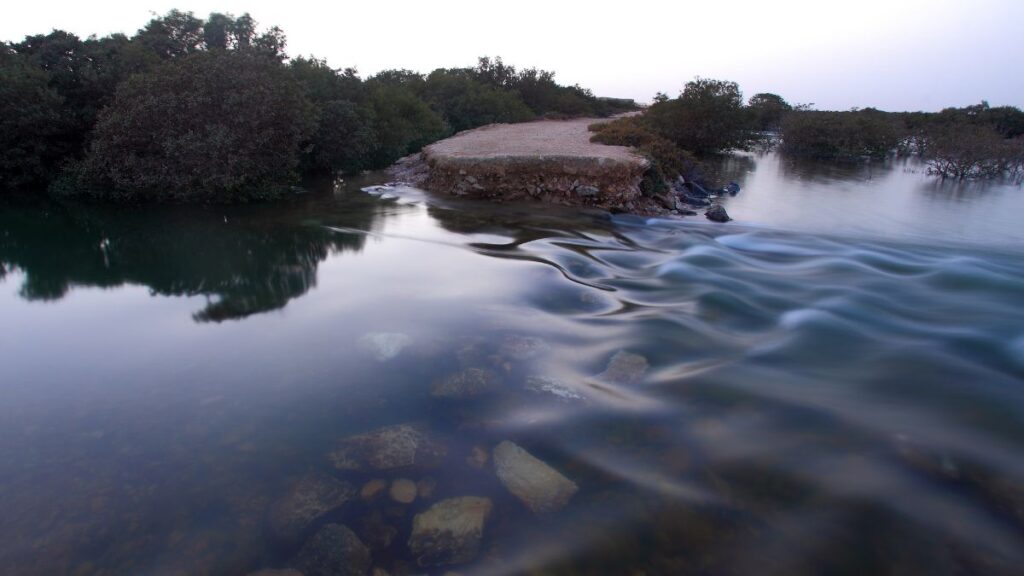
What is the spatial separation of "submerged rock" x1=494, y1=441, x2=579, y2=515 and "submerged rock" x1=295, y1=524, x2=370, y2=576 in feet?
4.50

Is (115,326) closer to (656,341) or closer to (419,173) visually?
(656,341)

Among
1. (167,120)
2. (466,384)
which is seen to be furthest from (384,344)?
Result: (167,120)

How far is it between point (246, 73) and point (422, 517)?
670 inches

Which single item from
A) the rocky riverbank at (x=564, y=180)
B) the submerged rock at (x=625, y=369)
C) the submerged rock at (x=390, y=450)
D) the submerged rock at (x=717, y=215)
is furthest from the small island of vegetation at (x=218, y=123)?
the submerged rock at (x=390, y=450)

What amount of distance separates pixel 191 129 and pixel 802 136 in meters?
38.6

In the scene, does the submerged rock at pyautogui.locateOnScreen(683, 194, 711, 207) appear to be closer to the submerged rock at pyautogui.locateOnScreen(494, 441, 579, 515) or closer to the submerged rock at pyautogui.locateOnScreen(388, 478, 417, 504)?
the submerged rock at pyautogui.locateOnScreen(494, 441, 579, 515)

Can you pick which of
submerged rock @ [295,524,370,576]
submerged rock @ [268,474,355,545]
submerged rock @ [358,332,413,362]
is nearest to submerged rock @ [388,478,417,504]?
submerged rock @ [268,474,355,545]

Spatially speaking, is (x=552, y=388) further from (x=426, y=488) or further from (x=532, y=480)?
(x=426, y=488)

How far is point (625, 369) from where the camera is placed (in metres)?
6.94

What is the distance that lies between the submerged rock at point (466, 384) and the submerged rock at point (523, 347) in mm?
573

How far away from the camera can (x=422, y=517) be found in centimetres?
452

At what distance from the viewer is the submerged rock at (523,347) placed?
24.1ft

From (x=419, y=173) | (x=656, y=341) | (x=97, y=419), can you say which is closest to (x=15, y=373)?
(x=97, y=419)

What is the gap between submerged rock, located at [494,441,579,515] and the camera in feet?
15.5
